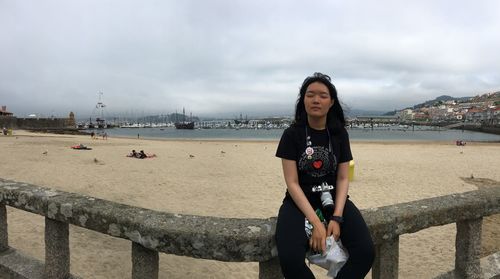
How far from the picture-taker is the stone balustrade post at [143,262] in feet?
6.22

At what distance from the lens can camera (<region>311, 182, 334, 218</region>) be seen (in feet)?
6.84

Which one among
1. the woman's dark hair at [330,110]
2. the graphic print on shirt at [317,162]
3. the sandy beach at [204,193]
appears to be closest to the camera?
the graphic print on shirt at [317,162]

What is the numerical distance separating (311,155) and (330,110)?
0.41 metres

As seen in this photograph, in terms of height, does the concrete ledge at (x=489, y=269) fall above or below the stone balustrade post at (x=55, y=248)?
below

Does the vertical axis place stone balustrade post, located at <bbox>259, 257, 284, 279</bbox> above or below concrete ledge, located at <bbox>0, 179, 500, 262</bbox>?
below

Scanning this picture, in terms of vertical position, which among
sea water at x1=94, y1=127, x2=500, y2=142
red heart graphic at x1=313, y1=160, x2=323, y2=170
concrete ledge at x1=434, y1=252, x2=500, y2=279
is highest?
red heart graphic at x1=313, y1=160, x2=323, y2=170

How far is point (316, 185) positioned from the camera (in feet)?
7.20

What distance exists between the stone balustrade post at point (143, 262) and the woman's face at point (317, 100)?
49.6 inches

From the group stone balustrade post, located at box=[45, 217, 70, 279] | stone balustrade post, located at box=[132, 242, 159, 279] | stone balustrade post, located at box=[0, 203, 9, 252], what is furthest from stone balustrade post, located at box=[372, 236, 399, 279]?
stone balustrade post, located at box=[0, 203, 9, 252]

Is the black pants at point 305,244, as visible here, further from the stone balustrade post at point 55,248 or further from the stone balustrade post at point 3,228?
the stone balustrade post at point 3,228

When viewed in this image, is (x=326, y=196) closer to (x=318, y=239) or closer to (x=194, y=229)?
(x=318, y=239)

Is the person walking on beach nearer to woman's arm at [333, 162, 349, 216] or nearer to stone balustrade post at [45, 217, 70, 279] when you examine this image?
woman's arm at [333, 162, 349, 216]

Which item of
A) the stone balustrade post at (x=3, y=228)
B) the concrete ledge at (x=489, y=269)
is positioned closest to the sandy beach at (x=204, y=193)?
the stone balustrade post at (x=3, y=228)

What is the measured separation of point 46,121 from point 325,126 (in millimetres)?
89175
